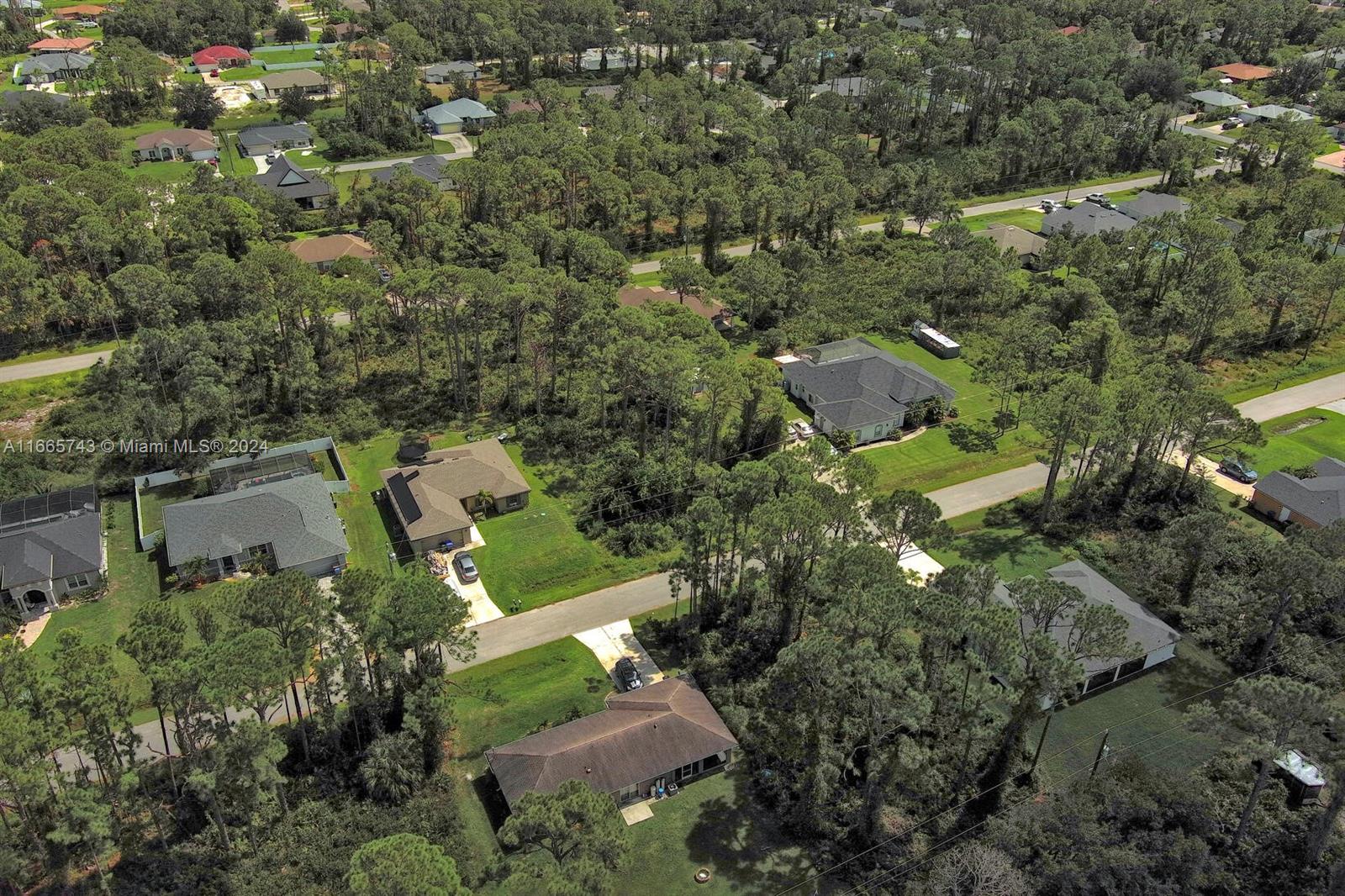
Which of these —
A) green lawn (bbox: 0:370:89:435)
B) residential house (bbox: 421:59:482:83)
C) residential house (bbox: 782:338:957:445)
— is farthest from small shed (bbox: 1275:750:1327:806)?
residential house (bbox: 421:59:482:83)

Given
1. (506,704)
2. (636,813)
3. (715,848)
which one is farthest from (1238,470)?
(506,704)

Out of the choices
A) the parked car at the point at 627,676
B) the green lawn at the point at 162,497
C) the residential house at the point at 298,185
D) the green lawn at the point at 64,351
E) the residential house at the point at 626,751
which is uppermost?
the residential house at the point at 298,185

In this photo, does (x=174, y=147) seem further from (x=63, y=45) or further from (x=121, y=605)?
(x=121, y=605)

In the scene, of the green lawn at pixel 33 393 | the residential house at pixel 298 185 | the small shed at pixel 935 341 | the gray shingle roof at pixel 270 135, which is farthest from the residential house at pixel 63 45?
the small shed at pixel 935 341

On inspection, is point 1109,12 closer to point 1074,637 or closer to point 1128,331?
point 1128,331

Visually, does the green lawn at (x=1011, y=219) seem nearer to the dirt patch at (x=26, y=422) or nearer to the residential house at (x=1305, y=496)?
the residential house at (x=1305, y=496)

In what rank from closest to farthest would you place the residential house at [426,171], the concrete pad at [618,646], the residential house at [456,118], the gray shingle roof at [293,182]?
the concrete pad at [618,646], the gray shingle roof at [293,182], the residential house at [426,171], the residential house at [456,118]

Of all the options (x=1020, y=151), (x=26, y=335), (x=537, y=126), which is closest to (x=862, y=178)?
(x=1020, y=151)
